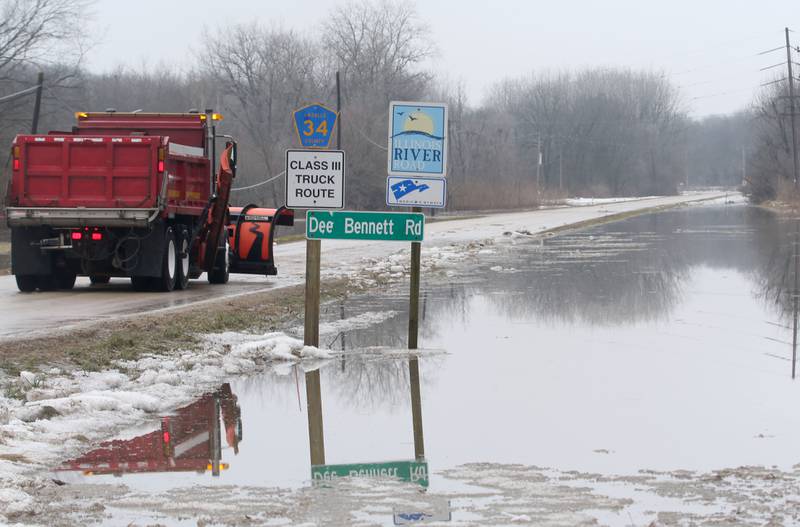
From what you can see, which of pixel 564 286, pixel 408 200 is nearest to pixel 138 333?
pixel 408 200

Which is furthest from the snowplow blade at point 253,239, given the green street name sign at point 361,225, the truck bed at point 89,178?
the green street name sign at point 361,225

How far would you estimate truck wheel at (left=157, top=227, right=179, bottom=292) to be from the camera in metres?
19.2

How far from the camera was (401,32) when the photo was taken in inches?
3750

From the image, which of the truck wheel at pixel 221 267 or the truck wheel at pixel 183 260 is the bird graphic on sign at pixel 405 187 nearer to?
the truck wheel at pixel 183 260

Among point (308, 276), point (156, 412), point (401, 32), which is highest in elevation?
point (401, 32)

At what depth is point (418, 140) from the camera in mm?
13211

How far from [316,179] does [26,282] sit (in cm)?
867

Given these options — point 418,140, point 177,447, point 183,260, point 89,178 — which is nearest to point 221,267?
point 183,260

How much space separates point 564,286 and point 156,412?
40.9 feet

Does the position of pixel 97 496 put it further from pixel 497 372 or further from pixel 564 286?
pixel 564 286

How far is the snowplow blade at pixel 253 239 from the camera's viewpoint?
21750 mm

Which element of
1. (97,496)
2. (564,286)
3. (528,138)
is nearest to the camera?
(97,496)

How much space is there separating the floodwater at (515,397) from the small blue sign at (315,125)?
2.20 metres

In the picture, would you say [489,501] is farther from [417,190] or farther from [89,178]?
[89,178]
